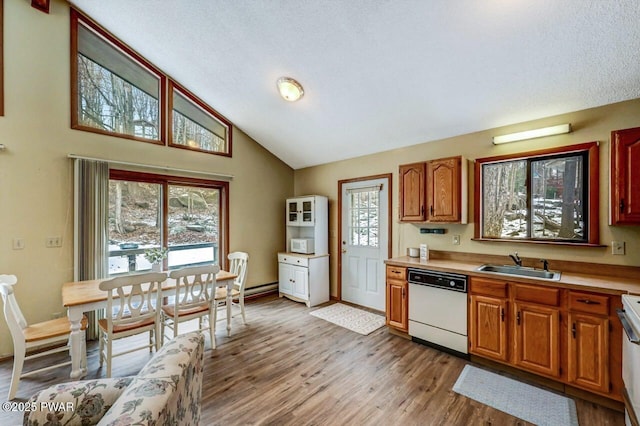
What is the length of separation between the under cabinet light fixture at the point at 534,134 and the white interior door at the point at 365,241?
1.56m

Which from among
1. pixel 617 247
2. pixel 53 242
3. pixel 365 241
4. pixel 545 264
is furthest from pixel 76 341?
pixel 617 247

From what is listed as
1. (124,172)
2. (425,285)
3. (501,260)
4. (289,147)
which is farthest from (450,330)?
(124,172)

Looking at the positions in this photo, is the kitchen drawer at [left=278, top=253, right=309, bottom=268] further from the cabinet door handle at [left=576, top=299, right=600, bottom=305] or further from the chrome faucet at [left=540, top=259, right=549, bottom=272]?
the cabinet door handle at [left=576, top=299, right=600, bottom=305]

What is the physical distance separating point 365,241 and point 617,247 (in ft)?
9.11

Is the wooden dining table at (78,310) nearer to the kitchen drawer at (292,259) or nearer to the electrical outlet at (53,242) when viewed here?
the electrical outlet at (53,242)

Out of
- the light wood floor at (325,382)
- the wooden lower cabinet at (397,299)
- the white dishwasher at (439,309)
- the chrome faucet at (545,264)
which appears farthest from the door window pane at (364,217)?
the chrome faucet at (545,264)

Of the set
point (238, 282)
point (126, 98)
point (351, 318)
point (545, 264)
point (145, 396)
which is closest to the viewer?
point (145, 396)

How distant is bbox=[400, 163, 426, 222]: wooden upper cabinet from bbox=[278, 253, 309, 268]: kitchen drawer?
68.5 inches

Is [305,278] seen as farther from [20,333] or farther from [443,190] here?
[20,333]

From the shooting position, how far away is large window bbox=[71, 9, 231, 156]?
3377 mm

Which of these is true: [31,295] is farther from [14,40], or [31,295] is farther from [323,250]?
[323,250]

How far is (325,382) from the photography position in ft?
8.18

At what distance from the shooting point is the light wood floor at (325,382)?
206 cm

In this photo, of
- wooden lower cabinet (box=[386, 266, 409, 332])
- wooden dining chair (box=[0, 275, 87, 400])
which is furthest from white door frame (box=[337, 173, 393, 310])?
wooden dining chair (box=[0, 275, 87, 400])
